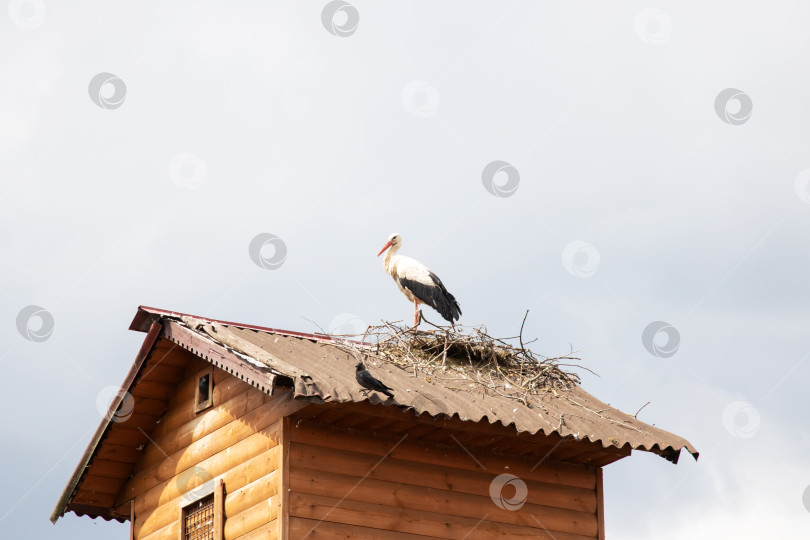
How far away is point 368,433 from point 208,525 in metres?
2.28

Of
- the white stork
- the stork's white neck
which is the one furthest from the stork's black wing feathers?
the stork's white neck

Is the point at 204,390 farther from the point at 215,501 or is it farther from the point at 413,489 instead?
the point at 413,489

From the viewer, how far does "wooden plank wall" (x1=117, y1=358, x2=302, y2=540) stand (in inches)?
Answer: 512

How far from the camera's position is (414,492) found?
44.3 feet

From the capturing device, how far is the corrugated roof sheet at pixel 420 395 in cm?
1238

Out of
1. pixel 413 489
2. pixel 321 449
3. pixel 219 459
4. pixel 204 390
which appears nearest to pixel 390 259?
pixel 204 390

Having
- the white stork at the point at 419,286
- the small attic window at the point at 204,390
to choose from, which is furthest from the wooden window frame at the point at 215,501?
the white stork at the point at 419,286

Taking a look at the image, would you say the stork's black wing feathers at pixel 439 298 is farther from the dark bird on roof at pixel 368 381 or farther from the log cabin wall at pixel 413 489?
the dark bird on roof at pixel 368 381

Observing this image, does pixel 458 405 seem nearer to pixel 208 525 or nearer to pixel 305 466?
pixel 305 466

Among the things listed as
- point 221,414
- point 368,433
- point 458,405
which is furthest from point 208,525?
point 458,405

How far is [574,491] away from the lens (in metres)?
14.7

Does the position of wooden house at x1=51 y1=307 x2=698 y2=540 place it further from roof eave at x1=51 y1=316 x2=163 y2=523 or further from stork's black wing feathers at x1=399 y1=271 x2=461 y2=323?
stork's black wing feathers at x1=399 y1=271 x2=461 y2=323

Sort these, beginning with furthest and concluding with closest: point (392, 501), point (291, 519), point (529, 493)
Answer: point (529, 493) → point (392, 501) → point (291, 519)

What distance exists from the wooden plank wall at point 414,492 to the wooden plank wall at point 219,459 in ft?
1.30
